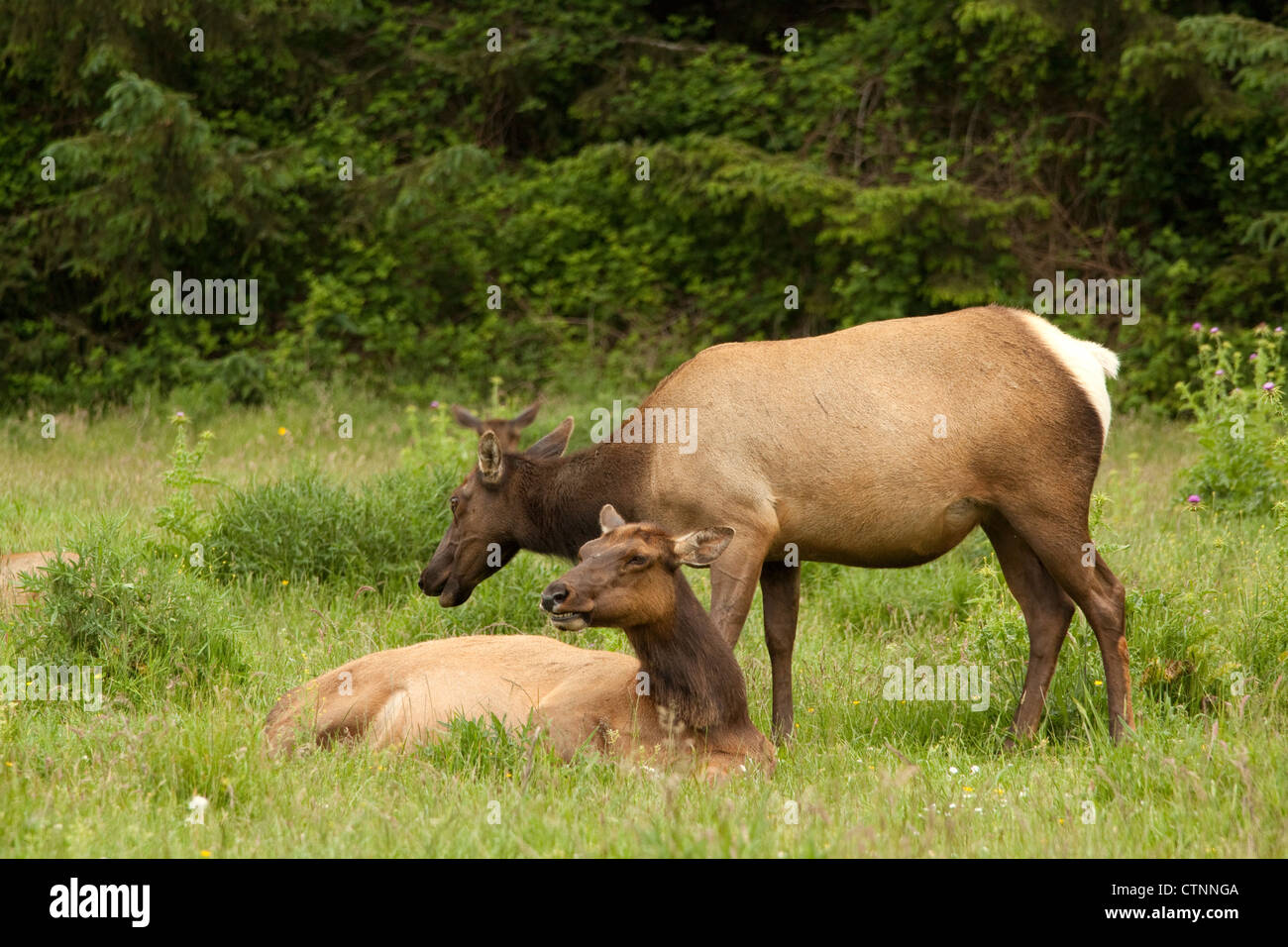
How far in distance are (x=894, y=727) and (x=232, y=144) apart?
444 inches

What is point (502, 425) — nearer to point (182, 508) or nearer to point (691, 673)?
point (182, 508)

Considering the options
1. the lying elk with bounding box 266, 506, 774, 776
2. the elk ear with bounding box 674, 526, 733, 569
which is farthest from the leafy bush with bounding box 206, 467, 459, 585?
the elk ear with bounding box 674, 526, 733, 569

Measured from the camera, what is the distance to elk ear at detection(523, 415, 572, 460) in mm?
7293

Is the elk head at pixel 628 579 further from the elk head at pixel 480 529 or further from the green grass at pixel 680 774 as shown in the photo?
the elk head at pixel 480 529

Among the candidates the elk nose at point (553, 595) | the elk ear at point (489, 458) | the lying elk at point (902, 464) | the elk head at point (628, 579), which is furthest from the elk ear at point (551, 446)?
the elk nose at point (553, 595)

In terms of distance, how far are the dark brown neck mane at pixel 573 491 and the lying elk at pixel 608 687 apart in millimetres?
910

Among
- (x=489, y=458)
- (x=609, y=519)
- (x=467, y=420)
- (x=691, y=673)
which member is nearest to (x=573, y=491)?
(x=489, y=458)

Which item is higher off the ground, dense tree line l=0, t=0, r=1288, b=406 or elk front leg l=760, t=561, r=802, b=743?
dense tree line l=0, t=0, r=1288, b=406

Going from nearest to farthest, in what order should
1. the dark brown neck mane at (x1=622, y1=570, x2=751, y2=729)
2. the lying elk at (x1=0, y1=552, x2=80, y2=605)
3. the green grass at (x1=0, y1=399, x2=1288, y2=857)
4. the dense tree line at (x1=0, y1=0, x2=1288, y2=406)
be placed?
the green grass at (x1=0, y1=399, x2=1288, y2=857) → the dark brown neck mane at (x1=622, y1=570, x2=751, y2=729) → the lying elk at (x1=0, y1=552, x2=80, y2=605) → the dense tree line at (x1=0, y1=0, x2=1288, y2=406)

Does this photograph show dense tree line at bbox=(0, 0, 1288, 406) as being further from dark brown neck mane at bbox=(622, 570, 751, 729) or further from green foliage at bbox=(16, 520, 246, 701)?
dark brown neck mane at bbox=(622, 570, 751, 729)

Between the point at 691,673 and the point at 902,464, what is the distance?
1440 mm

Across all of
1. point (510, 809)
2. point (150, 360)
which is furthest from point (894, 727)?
point (150, 360)

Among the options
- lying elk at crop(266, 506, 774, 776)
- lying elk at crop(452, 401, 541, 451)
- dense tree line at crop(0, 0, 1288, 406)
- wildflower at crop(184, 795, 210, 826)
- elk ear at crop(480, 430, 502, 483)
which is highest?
dense tree line at crop(0, 0, 1288, 406)

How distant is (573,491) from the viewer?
696 cm
